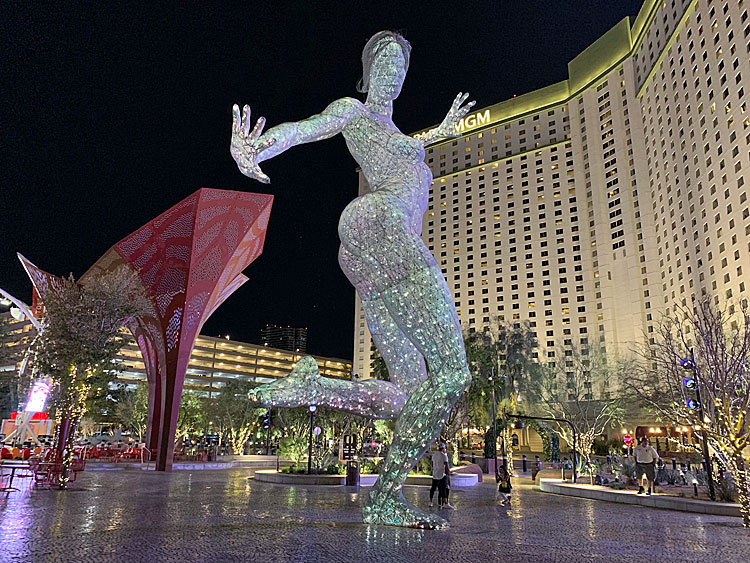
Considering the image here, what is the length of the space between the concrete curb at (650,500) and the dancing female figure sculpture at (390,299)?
9.94m

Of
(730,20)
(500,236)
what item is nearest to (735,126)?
(730,20)

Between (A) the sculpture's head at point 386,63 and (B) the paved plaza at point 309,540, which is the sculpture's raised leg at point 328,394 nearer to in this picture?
(B) the paved plaza at point 309,540

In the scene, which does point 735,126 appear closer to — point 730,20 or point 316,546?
point 730,20

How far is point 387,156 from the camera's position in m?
5.25

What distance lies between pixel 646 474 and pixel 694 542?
979cm

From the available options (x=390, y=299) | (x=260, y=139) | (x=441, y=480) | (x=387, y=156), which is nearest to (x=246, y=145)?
(x=260, y=139)

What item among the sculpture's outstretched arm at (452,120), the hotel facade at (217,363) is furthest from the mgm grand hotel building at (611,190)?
the sculpture's outstretched arm at (452,120)

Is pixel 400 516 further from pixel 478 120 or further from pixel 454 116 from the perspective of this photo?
pixel 478 120

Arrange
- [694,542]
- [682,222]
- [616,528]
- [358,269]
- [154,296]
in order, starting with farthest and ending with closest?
[682,222] → [154,296] → [616,528] → [694,542] → [358,269]

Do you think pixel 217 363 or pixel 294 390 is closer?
pixel 294 390

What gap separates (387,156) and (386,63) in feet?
3.68

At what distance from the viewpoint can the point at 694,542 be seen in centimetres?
591

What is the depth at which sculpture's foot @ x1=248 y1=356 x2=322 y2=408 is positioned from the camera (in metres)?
4.21

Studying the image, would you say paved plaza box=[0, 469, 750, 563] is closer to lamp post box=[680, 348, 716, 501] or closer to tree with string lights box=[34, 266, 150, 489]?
lamp post box=[680, 348, 716, 501]
